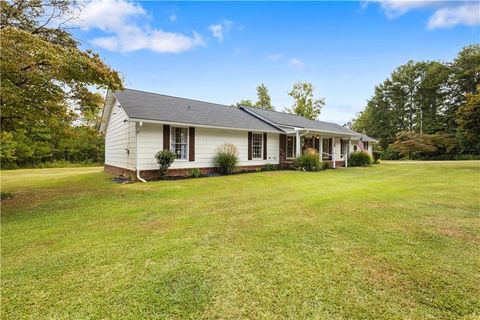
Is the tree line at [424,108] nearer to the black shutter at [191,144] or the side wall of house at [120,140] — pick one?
the black shutter at [191,144]

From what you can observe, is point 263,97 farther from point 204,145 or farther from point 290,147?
point 204,145

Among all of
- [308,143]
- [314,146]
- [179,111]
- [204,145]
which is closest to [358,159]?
[314,146]

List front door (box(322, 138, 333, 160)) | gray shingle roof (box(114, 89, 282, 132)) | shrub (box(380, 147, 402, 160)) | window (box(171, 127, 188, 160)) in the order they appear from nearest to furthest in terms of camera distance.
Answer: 1. gray shingle roof (box(114, 89, 282, 132))
2. window (box(171, 127, 188, 160))
3. front door (box(322, 138, 333, 160))
4. shrub (box(380, 147, 402, 160))

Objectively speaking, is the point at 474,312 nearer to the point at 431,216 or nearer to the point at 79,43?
the point at 431,216

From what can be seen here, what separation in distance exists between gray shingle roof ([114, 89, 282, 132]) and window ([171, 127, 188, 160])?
1.85 ft

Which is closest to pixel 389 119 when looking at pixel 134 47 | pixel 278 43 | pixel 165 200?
pixel 278 43

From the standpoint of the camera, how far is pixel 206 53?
18.7 m

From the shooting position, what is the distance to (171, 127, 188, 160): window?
1184 cm

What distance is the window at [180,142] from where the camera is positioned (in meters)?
11.8

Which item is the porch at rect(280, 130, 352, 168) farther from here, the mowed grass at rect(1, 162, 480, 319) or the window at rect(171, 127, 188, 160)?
the mowed grass at rect(1, 162, 480, 319)

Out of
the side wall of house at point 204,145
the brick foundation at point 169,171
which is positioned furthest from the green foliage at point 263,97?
the brick foundation at point 169,171

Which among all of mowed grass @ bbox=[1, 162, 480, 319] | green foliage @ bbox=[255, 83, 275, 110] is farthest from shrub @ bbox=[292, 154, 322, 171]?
green foliage @ bbox=[255, 83, 275, 110]

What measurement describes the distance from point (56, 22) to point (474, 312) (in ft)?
35.1

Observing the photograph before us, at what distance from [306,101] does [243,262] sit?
37920 mm
